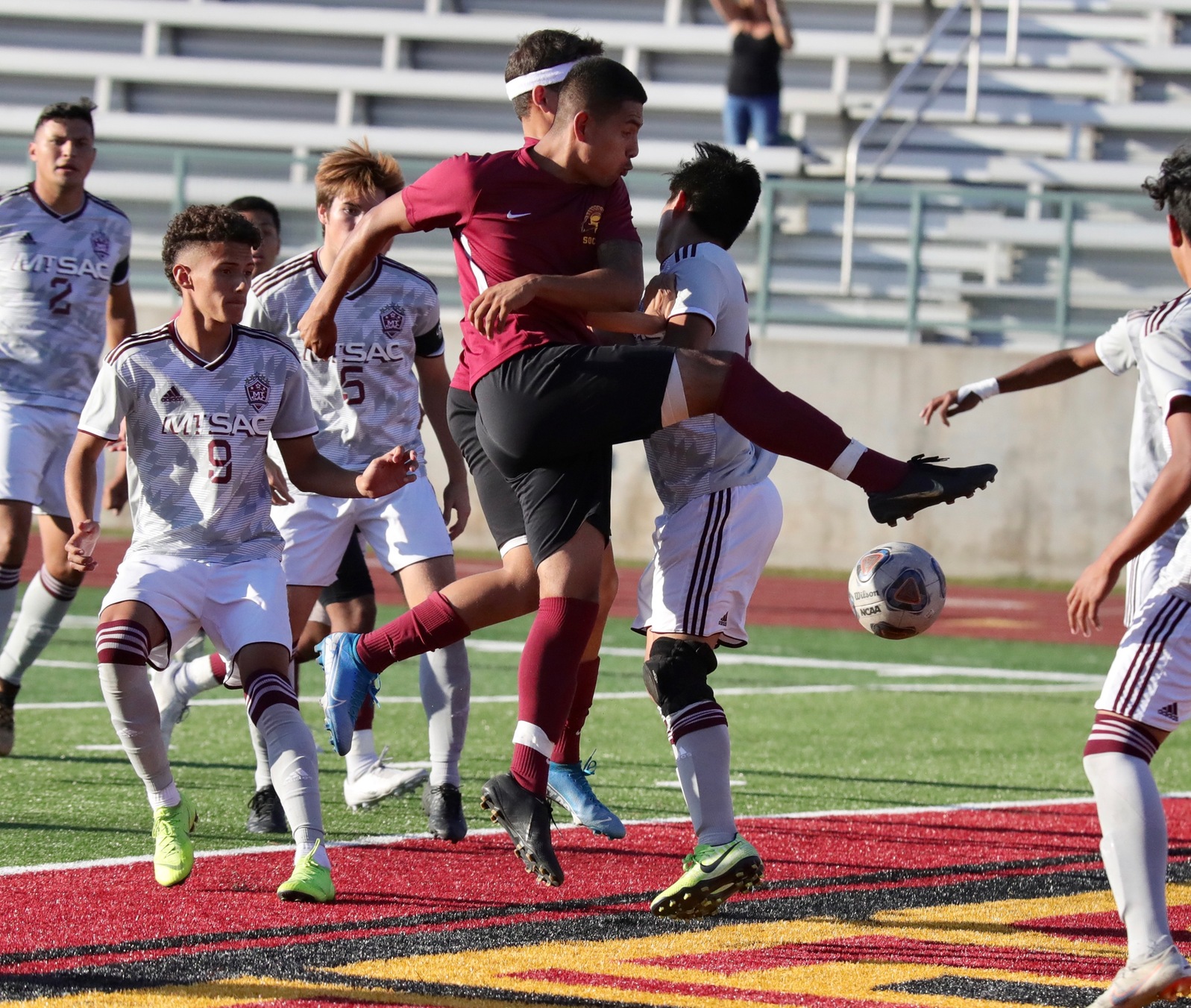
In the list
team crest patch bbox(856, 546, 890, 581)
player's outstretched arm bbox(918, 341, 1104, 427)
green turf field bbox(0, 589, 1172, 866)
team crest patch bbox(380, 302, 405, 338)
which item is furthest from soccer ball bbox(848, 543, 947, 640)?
team crest patch bbox(380, 302, 405, 338)

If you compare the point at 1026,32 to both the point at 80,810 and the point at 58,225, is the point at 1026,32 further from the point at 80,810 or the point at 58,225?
the point at 80,810

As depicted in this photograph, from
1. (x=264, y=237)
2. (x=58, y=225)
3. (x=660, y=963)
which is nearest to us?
(x=660, y=963)

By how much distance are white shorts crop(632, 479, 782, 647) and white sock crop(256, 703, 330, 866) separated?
3.10ft

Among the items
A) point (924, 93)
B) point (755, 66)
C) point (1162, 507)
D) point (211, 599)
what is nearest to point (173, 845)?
point (211, 599)

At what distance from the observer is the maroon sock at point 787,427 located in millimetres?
4375

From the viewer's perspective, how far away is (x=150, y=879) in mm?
4863

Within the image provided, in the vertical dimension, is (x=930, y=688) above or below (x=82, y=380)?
below

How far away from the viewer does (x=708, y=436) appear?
4809 millimetres

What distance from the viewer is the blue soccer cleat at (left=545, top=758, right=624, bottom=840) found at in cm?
563

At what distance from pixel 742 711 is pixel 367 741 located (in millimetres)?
3291

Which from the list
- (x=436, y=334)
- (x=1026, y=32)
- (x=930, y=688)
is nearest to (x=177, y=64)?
(x=1026, y=32)

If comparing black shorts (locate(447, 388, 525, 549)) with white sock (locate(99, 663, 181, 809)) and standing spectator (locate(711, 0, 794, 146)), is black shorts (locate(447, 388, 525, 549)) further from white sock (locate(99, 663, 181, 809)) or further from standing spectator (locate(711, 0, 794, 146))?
standing spectator (locate(711, 0, 794, 146))

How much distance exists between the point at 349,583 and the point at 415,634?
1541mm

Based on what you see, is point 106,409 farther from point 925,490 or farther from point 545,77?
point 925,490
